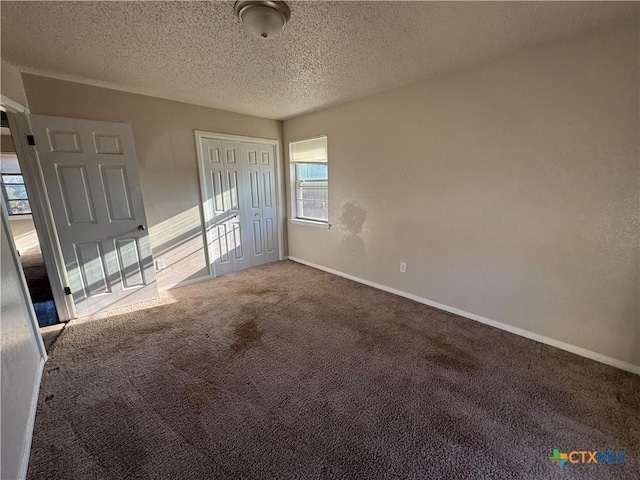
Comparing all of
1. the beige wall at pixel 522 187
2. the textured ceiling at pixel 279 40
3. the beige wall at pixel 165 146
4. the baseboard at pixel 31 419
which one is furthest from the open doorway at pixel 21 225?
the beige wall at pixel 522 187

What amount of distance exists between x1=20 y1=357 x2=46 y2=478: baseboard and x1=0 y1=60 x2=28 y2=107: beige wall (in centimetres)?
212

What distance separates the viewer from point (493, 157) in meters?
2.23

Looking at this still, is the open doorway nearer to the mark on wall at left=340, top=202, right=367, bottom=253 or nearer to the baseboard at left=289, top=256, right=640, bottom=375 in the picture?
the mark on wall at left=340, top=202, right=367, bottom=253

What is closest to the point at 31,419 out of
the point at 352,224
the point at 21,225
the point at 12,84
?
the point at 12,84

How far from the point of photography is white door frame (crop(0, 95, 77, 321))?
2228 millimetres

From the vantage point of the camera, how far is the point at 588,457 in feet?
4.26

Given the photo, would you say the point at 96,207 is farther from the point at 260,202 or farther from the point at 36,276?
the point at 36,276

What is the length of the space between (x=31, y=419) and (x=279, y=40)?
282 cm

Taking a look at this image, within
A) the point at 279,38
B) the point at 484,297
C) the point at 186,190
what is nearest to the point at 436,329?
the point at 484,297

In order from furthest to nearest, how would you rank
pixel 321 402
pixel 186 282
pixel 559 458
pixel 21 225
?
pixel 21 225, pixel 186 282, pixel 321 402, pixel 559 458

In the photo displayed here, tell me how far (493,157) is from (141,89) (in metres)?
3.54

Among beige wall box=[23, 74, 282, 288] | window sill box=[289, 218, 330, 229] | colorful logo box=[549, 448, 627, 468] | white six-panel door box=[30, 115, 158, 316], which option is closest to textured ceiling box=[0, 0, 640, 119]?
beige wall box=[23, 74, 282, 288]

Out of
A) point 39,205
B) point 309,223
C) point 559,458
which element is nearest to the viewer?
point 559,458

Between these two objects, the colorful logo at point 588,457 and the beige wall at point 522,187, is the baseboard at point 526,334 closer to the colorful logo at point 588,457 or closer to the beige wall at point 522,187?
the beige wall at point 522,187
